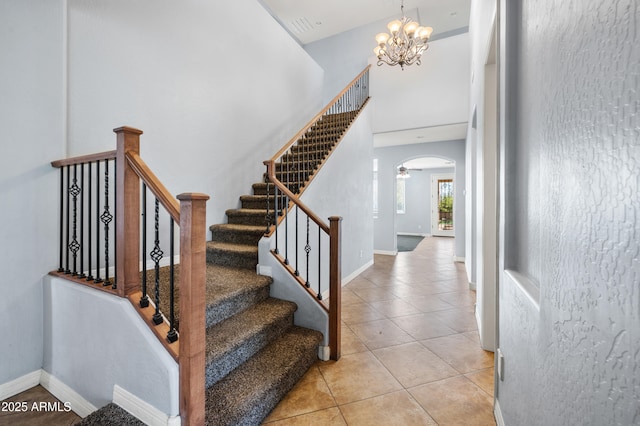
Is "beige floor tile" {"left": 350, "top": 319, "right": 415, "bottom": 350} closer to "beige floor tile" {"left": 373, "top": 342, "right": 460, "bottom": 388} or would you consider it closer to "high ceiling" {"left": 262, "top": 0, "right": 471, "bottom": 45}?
"beige floor tile" {"left": 373, "top": 342, "right": 460, "bottom": 388}

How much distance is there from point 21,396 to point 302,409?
1.98 metres

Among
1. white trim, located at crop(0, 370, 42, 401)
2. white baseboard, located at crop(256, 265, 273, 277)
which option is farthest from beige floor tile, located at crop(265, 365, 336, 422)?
white trim, located at crop(0, 370, 42, 401)

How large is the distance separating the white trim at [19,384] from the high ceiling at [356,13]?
7085 millimetres

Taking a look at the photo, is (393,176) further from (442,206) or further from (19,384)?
(19,384)

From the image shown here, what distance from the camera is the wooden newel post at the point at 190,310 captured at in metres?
1.39

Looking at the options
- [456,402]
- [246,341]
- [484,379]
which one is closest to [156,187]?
[246,341]

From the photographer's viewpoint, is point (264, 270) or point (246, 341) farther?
point (264, 270)

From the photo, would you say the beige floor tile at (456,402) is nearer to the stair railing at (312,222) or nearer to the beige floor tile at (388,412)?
the beige floor tile at (388,412)

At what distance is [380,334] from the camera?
2.92 m

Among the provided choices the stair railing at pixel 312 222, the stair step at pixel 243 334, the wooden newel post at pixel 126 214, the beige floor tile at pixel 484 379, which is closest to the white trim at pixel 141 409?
the stair step at pixel 243 334

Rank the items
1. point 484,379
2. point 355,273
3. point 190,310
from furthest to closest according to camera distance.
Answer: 1. point 355,273
2. point 484,379
3. point 190,310

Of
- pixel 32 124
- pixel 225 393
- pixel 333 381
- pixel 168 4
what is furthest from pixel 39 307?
pixel 168 4

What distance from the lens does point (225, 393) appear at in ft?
5.52

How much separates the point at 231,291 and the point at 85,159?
4.56 ft
